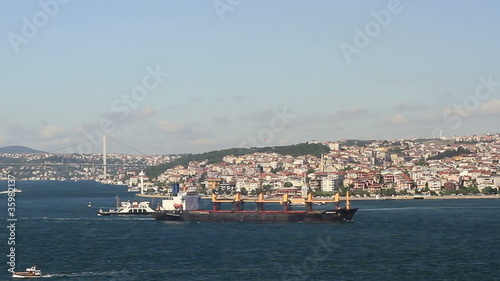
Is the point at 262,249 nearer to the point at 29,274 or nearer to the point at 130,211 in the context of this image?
the point at 29,274

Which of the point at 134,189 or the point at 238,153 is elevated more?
the point at 238,153

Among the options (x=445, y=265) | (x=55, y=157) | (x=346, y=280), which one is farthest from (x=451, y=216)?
(x=55, y=157)

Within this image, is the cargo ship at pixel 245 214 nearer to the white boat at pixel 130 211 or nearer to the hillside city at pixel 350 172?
the white boat at pixel 130 211

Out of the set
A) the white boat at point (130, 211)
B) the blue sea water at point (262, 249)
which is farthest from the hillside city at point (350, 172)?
the blue sea water at point (262, 249)

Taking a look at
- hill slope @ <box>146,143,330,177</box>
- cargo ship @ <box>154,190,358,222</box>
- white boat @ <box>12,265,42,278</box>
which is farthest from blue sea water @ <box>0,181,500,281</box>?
hill slope @ <box>146,143,330,177</box>

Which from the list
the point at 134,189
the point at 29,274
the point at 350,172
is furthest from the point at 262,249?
the point at 134,189

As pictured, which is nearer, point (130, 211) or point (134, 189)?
point (130, 211)

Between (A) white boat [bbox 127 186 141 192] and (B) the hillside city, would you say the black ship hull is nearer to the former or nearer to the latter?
(B) the hillside city
